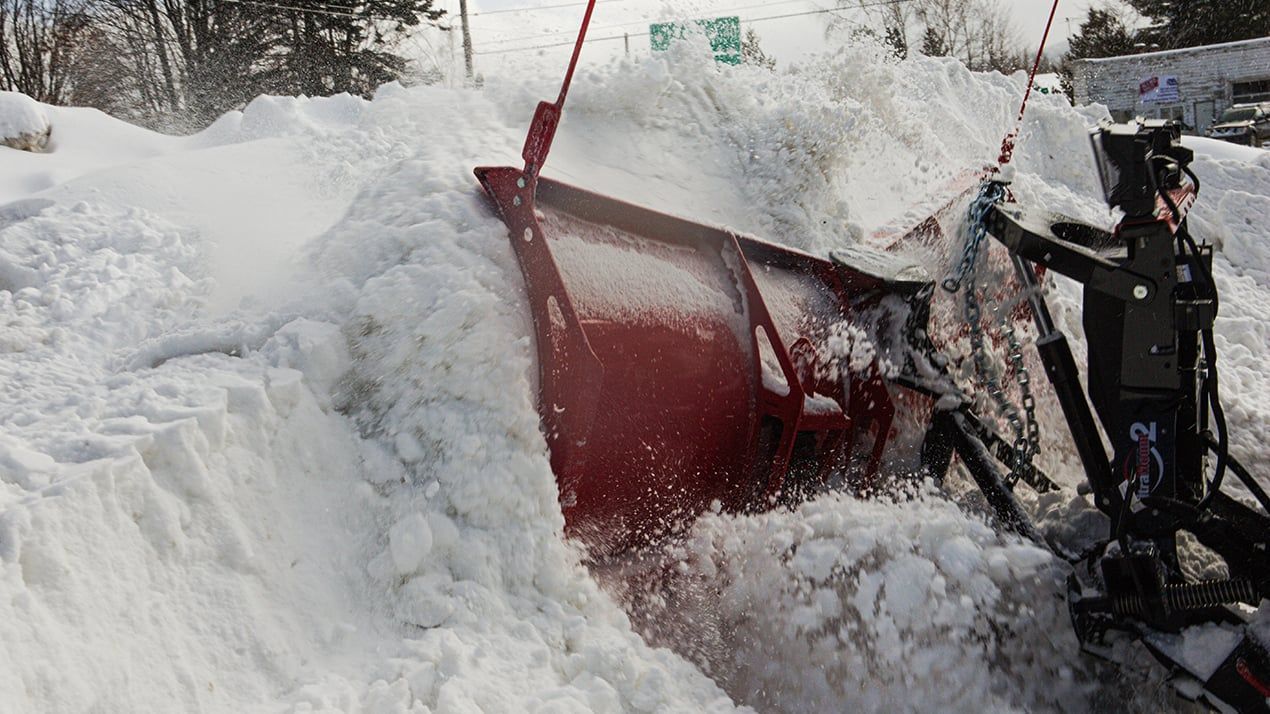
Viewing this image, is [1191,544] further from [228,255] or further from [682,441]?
[228,255]

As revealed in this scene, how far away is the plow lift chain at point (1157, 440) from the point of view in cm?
217

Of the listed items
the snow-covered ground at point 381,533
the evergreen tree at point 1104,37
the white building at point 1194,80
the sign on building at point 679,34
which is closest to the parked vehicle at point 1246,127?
the white building at point 1194,80

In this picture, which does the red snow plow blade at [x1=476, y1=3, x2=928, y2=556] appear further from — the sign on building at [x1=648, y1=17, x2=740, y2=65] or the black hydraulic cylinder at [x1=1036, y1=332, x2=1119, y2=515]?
the sign on building at [x1=648, y1=17, x2=740, y2=65]

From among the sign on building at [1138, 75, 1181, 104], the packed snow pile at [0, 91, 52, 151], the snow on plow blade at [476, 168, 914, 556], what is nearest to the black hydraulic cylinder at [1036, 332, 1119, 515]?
the snow on plow blade at [476, 168, 914, 556]

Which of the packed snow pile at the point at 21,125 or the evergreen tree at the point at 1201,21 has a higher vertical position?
the evergreen tree at the point at 1201,21

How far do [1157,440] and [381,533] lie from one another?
1.88m

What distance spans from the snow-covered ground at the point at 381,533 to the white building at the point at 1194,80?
26970 mm

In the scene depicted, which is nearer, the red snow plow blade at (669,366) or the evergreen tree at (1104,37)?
the red snow plow blade at (669,366)

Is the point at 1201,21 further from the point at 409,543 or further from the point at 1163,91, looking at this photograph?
the point at 409,543

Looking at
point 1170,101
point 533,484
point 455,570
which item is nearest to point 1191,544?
point 533,484

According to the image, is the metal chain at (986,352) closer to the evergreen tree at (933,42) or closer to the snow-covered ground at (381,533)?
the snow-covered ground at (381,533)

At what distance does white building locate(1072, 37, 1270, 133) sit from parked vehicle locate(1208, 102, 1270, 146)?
23.3 ft

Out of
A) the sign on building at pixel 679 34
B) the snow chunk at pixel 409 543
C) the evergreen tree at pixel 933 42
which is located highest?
the evergreen tree at pixel 933 42

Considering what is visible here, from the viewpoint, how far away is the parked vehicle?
14375mm
